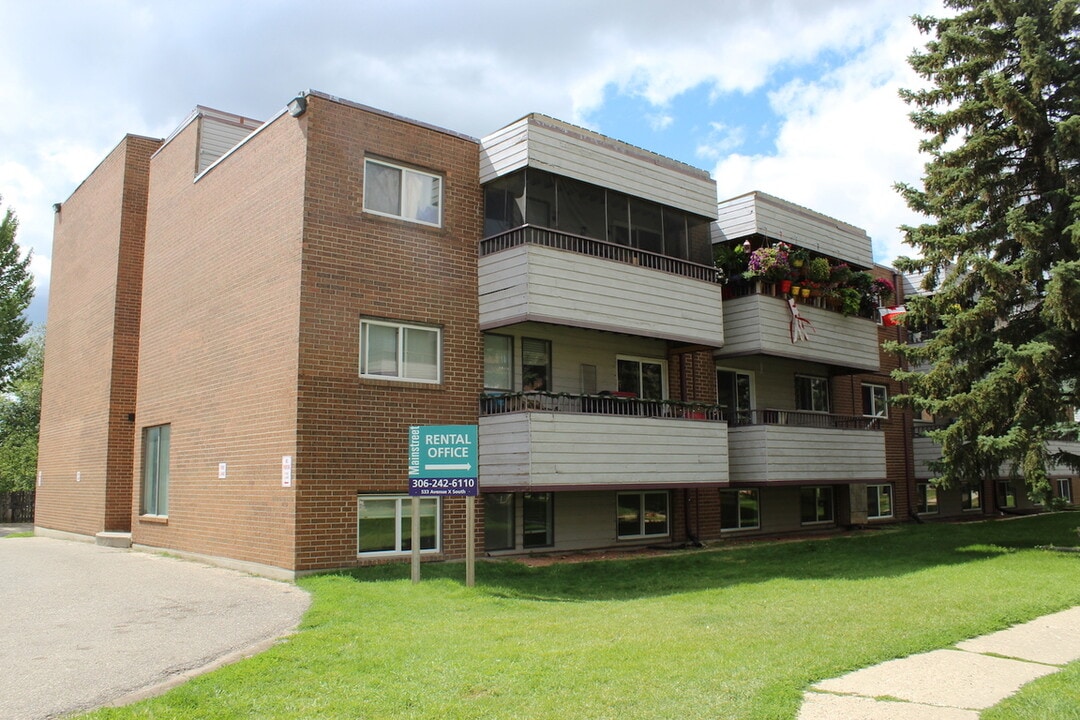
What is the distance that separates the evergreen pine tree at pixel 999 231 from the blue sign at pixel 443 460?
9.61 metres

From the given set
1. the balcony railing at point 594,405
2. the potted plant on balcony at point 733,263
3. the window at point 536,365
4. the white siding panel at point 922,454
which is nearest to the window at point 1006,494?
the white siding panel at point 922,454

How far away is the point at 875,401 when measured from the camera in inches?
1067

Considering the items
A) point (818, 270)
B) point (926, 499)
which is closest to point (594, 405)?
point (818, 270)

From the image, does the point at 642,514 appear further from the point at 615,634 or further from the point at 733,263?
the point at 615,634

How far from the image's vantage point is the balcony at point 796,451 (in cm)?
1906

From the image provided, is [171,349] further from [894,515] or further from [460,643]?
[894,515]

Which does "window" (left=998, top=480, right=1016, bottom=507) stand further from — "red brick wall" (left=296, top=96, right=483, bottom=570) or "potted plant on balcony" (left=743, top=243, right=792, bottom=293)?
"red brick wall" (left=296, top=96, right=483, bottom=570)

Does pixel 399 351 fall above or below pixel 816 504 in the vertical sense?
above

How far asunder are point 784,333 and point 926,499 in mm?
11444

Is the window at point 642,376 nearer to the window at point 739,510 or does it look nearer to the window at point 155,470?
the window at point 739,510

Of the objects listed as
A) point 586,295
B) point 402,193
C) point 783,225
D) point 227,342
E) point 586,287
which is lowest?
point 227,342

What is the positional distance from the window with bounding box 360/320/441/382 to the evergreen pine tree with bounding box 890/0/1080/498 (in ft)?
30.6

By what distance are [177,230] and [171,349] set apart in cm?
265

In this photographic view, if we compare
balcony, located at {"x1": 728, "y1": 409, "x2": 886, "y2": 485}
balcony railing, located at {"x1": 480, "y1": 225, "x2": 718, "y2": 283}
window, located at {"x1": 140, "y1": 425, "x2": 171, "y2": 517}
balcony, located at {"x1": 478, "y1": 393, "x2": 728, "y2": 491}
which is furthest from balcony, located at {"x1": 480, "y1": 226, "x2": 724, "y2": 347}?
window, located at {"x1": 140, "y1": 425, "x2": 171, "y2": 517}
